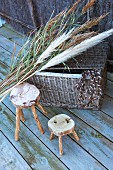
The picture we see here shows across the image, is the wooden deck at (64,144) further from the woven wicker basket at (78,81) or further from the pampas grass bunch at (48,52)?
the pampas grass bunch at (48,52)

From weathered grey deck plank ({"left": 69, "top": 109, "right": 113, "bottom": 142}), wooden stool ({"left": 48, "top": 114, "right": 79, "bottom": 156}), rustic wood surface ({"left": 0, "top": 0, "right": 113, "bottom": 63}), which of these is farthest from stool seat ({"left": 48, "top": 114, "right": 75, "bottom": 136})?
rustic wood surface ({"left": 0, "top": 0, "right": 113, "bottom": 63})

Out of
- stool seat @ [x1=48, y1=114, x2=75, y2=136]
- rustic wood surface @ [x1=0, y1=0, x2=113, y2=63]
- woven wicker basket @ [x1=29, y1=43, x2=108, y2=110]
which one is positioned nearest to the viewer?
stool seat @ [x1=48, y1=114, x2=75, y2=136]

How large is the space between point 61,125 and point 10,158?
474mm

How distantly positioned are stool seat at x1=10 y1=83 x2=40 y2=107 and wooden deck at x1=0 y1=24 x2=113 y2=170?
34cm

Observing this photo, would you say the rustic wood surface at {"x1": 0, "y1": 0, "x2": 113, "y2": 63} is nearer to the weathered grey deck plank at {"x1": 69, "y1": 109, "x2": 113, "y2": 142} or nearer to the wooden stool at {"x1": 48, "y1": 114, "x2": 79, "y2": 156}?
the weathered grey deck plank at {"x1": 69, "y1": 109, "x2": 113, "y2": 142}

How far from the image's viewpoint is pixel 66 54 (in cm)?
171

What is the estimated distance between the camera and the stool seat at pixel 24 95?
1.71 meters

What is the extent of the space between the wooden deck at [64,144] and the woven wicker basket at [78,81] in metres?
0.12

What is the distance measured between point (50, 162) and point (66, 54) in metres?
0.78

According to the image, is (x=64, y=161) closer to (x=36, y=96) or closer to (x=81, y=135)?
(x=81, y=135)


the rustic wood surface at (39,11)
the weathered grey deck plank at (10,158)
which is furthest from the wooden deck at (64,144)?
the rustic wood surface at (39,11)

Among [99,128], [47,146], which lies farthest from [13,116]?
[99,128]

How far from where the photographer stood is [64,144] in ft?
5.89

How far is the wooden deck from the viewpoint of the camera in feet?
5.47
